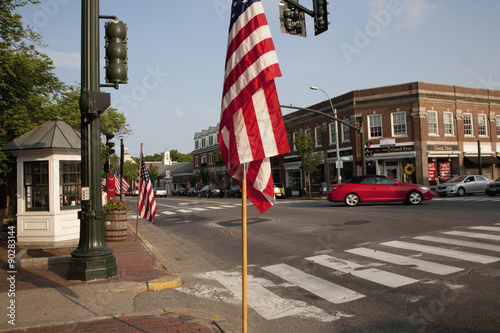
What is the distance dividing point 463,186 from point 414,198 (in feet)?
35.2

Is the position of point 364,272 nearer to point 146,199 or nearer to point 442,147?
point 146,199

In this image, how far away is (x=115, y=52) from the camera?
652 centimetres

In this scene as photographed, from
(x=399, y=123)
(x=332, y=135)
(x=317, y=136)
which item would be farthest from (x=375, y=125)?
(x=317, y=136)

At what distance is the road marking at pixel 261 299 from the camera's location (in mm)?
4715

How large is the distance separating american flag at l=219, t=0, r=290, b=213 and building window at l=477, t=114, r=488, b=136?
3710cm

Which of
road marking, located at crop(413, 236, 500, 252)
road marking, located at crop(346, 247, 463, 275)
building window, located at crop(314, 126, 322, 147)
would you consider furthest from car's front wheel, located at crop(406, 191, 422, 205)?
building window, located at crop(314, 126, 322, 147)

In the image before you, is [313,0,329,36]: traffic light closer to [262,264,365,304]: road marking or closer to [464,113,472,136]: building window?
[262,264,365,304]: road marking

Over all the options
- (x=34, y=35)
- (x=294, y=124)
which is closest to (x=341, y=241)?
(x=34, y=35)

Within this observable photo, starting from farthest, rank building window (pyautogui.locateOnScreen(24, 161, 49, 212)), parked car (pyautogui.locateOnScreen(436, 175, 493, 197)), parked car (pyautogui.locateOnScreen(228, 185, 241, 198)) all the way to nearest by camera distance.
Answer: parked car (pyautogui.locateOnScreen(228, 185, 241, 198)) < parked car (pyautogui.locateOnScreen(436, 175, 493, 197)) < building window (pyautogui.locateOnScreen(24, 161, 49, 212))

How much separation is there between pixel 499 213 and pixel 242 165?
1274 centimetres

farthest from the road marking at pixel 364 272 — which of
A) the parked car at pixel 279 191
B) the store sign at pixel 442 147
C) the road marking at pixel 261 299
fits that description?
the parked car at pixel 279 191

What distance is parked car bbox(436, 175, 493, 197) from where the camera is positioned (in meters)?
25.8

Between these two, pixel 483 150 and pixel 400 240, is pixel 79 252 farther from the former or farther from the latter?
A: pixel 483 150

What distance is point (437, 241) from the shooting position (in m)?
8.55
